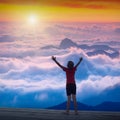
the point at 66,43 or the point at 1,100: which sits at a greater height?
the point at 66,43

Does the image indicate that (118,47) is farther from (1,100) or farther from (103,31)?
(1,100)

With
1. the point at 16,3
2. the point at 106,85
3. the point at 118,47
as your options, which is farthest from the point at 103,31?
the point at 16,3

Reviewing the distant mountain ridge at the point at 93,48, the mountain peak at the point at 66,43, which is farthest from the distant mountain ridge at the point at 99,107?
the mountain peak at the point at 66,43

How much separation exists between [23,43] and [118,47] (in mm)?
2819

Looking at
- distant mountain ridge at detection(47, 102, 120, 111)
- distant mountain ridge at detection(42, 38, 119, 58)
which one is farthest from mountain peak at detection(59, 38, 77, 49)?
distant mountain ridge at detection(47, 102, 120, 111)

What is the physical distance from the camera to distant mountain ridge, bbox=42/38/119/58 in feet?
49.9

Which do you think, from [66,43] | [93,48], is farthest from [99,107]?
[66,43]

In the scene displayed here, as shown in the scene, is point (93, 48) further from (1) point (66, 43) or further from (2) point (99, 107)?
(2) point (99, 107)

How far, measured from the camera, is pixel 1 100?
1526 cm

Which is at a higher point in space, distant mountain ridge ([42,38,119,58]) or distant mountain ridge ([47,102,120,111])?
distant mountain ridge ([42,38,119,58])

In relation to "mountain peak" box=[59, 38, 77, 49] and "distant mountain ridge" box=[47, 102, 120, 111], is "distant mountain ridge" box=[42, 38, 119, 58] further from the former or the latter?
"distant mountain ridge" box=[47, 102, 120, 111]

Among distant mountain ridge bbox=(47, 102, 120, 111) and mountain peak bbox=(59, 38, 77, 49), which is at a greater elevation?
mountain peak bbox=(59, 38, 77, 49)

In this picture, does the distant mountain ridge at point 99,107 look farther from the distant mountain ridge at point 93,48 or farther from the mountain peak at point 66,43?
the mountain peak at point 66,43

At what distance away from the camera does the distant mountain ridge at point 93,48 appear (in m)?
15.2
